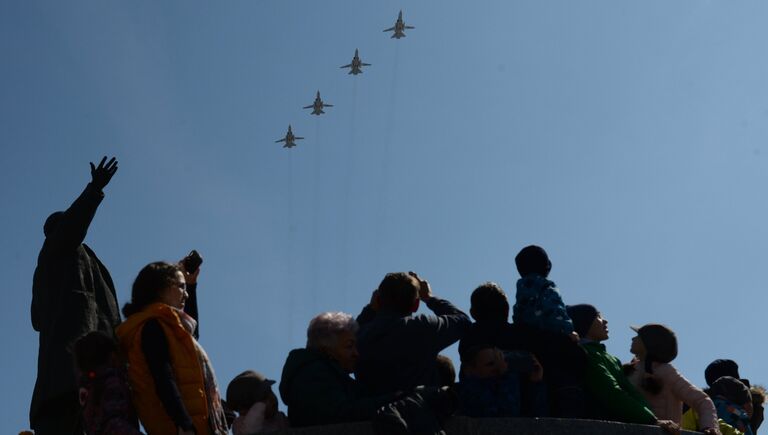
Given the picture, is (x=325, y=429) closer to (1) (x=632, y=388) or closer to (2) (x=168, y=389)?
(2) (x=168, y=389)

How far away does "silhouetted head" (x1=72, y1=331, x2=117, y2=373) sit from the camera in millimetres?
7805

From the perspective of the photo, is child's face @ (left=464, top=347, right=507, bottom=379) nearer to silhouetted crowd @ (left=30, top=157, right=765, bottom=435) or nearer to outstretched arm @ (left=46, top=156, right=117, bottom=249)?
silhouetted crowd @ (left=30, top=157, right=765, bottom=435)

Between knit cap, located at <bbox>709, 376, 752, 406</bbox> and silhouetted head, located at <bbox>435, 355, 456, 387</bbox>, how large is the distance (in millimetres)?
2837

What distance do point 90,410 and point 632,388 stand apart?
4467mm

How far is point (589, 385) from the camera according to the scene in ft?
31.4

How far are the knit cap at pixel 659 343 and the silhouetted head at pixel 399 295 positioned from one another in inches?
95.0

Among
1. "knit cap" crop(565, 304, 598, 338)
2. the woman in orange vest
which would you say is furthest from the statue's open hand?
"knit cap" crop(565, 304, 598, 338)

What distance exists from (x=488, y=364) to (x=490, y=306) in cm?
65

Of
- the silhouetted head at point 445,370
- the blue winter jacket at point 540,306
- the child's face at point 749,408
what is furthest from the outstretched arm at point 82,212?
the child's face at point 749,408

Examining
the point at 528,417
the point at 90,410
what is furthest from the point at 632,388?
the point at 90,410

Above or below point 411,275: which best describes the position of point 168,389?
below

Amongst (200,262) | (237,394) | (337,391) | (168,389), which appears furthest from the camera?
(200,262)

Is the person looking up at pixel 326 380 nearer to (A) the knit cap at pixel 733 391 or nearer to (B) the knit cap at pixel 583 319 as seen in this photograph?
(B) the knit cap at pixel 583 319

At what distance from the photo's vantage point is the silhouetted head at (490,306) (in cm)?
943
